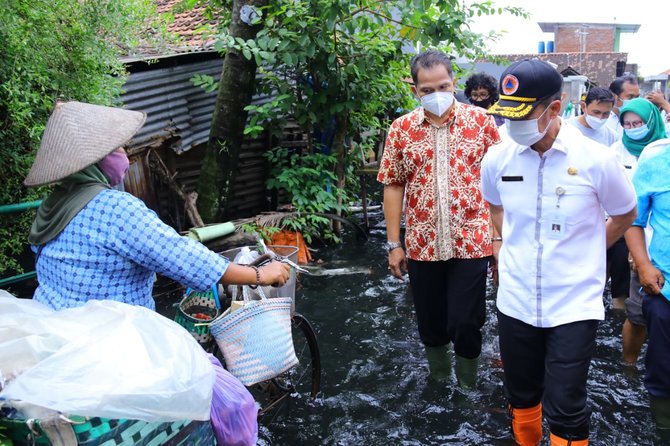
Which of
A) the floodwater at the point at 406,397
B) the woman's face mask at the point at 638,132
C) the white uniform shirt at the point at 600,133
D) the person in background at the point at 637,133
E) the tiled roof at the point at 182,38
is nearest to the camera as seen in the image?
the floodwater at the point at 406,397

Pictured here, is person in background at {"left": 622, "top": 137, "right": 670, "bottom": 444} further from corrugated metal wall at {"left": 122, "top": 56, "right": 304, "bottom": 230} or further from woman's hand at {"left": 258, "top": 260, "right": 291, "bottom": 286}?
corrugated metal wall at {"left": 122, "top": 56, "right": 304, "bottom": 230}

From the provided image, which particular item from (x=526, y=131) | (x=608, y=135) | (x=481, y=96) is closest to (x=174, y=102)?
(x=481, y=96)

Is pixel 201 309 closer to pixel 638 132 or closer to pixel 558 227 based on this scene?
pixel 558 227

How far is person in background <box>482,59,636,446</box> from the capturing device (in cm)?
279

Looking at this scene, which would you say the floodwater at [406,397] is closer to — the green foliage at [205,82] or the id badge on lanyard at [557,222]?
the id badge on lanyard at [557,222]

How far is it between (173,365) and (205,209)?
242 inches

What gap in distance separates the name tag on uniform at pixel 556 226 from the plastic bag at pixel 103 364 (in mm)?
1691

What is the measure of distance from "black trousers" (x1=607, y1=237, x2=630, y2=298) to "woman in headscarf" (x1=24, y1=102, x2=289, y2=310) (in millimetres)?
4326

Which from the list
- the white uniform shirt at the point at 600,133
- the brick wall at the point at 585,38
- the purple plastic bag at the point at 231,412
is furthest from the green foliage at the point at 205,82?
the brick wall at the point at 585,38

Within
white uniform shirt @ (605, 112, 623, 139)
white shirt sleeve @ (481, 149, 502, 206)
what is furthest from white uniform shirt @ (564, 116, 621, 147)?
white shirt sleeve @ (481, 149, 502, 206)

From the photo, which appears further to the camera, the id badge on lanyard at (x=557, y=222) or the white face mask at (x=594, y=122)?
the white face mask at (x=594, y=122)

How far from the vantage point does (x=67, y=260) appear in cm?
244

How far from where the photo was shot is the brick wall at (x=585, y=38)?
175 feet

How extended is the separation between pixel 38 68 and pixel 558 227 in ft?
10.3
